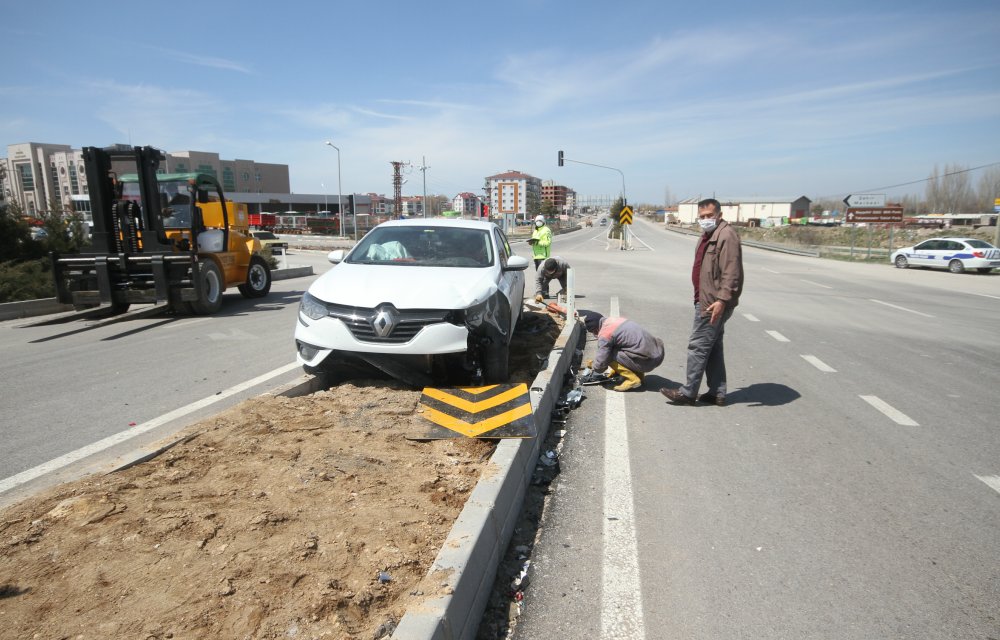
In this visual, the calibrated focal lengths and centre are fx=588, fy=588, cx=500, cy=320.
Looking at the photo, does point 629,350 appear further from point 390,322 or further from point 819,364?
point 819,364

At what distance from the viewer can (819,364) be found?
25.6 ft

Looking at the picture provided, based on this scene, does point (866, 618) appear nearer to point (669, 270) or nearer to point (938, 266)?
point (669, 270)

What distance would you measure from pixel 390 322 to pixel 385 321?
44mm

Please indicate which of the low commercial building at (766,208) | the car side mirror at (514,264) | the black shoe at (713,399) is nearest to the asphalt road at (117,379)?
the car side mirror at (514,264)

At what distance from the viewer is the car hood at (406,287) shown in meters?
5.20

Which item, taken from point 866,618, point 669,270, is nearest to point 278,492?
point 866,618

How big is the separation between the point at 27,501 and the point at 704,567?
151 inches

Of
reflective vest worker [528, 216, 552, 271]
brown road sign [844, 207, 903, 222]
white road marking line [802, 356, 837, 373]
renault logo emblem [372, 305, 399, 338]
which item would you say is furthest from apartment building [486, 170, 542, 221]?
renault logo emblem [372, 305, 399, 338]

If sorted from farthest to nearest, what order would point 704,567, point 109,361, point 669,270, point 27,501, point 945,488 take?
point 669,270 < point 109,361 < point 945,488 < point 27,501 < point 704,567

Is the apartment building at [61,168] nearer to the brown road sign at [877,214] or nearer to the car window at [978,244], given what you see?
the brown road sign at [877,214]

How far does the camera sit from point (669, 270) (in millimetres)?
22750

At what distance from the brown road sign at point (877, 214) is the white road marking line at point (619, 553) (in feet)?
114

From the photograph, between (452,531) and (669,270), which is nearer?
(452,531)

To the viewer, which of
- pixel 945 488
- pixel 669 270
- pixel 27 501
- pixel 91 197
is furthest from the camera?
pixel 669 270
